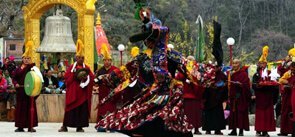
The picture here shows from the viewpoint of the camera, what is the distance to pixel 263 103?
2191 cm

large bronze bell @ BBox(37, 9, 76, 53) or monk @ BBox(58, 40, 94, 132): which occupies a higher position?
large bronze bell @ BBox(37, 9, 76, 53)

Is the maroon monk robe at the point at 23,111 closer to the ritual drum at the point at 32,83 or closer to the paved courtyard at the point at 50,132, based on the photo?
the paved courtyard at the point at 50,132

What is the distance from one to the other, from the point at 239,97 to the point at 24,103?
4.24 m

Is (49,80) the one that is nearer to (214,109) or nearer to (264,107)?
(214,109)

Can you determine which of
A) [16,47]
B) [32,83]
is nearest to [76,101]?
[32,83]

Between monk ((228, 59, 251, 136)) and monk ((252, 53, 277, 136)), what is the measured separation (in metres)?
0.24

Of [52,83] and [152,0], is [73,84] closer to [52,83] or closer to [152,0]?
[52,83]

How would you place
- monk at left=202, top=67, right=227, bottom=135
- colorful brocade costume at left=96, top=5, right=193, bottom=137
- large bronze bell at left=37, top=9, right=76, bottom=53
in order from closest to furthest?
colorful brocade costume at left=96, top=5, right=193, bottom=137
monk at left=202, top=67, right=227, bottom=135
large bronze bell at left=37, top=9, right=76, bottom=53

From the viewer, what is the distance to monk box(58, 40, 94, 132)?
885 inches

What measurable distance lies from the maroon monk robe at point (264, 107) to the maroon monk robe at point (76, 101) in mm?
3375

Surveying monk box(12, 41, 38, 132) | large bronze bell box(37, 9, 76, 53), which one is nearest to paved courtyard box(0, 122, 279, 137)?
monk box(12, 41, 38, 132)

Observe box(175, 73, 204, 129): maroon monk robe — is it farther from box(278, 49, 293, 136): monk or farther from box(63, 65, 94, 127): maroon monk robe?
box(63, 65, 94, 127): maroon monk robe

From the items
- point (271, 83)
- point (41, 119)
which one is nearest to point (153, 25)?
point (271, 83)

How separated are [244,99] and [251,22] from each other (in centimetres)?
4671
